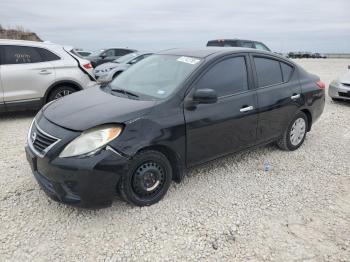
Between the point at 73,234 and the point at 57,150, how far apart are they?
0.80 metres

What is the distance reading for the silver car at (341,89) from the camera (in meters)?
9.09

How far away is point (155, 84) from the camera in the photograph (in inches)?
158

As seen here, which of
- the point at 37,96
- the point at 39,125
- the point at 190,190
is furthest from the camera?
the point at 37,96

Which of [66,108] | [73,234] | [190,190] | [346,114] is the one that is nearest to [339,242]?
[190,190]

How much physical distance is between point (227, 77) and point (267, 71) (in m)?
0.86

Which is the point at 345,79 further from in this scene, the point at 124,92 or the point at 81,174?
the point at 81,174

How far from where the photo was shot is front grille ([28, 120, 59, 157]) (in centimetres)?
317

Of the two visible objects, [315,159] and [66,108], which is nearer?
[66,108]

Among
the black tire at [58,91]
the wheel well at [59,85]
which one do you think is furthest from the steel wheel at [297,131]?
the black tire at [58,91]

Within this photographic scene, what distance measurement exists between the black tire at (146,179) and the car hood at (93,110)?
0.43 meters

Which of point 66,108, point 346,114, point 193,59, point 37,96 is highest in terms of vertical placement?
point 193,59

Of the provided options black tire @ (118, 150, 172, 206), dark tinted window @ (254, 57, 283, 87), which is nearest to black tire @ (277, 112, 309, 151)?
dark tinted window @ (254, 57, 283, 87)

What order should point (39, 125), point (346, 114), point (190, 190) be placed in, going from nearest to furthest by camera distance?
1. point (39, 125)
2. point (190, 190)
3. point (346, 114)

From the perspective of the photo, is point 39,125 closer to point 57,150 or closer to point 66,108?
point 66,108
